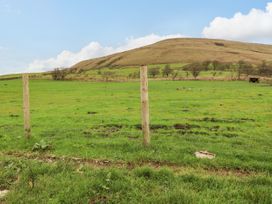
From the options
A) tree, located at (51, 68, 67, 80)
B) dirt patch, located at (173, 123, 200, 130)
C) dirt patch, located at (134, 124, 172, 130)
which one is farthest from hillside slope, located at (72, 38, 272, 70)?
dirt patch, located at (134, 124, 172, 130)

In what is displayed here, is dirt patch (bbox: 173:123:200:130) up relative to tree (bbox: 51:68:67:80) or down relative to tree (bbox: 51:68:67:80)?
down

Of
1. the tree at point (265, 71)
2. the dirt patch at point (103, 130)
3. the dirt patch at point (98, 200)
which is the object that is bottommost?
the dirt patch at point (103, 130)

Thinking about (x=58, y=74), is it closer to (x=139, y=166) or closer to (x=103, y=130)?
(x=103, y=130)

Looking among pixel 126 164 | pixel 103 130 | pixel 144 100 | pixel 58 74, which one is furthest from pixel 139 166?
pixel 58 74

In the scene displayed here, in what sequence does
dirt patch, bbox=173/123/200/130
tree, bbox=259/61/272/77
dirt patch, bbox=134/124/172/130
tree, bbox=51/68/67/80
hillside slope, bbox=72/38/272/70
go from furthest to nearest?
hillside slope, bbox=72/38/272/70
tree, bbox=51/68/67/80
tree, bbox=259/61/272/77
dirt patch, bbox=134/124/172/130
dirt patch, bbox=173/123/200/130

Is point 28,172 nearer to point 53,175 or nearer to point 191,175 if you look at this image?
point 53,175

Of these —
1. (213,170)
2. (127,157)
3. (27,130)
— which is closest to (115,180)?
(127,157)

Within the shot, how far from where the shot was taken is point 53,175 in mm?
6883

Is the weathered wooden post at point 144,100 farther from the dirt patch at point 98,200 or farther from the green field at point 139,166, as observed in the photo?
the dirt patch at point 98,200

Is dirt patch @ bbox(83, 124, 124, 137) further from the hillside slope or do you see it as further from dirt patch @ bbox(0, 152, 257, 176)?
the hillside slope

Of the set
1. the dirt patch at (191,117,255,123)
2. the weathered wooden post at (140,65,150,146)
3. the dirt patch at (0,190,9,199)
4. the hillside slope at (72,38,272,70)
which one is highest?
the hillside slope at (72,38,272,70)

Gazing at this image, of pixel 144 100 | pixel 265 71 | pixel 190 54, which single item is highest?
pixel 190 54

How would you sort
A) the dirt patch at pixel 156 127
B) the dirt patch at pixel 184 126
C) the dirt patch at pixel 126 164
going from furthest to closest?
1. the dirt patch at pixel 156 127
2. the dirt patch at pixel 184 126
3. the dirt patch at pixel 126 164

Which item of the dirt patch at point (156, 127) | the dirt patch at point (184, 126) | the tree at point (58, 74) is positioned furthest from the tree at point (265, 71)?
the dirt patch at point (156, 127)
